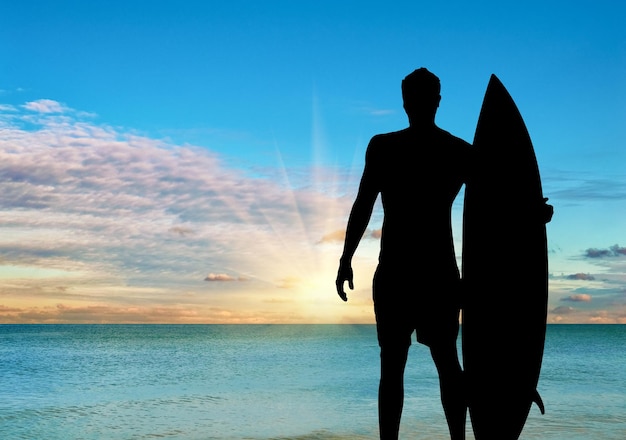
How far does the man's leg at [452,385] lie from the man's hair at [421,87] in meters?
1.68

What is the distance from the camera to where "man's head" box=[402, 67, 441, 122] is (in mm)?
4758

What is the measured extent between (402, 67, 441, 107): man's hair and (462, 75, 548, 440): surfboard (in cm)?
51

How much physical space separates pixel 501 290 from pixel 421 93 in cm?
149

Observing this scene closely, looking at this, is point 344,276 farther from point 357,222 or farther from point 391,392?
point 391,392

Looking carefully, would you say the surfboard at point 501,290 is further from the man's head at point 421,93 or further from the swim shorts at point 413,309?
the man's head at point 421,93

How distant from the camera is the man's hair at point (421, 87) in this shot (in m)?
4.76

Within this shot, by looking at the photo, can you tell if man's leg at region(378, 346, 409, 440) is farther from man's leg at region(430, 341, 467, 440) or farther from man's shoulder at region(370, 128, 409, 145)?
man's shoulder at region(370, 128, 409, 145)

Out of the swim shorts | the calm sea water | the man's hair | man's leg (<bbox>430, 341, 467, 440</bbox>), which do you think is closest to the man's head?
the man's hair

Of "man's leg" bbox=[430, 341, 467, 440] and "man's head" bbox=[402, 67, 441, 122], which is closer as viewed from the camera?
"man's leg" bbox=[430, 341, 467, 440]

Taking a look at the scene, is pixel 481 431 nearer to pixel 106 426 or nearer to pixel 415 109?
pixel 415 109

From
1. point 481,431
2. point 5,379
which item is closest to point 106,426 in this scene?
point 481,431

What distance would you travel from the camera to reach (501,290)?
15.9 feet

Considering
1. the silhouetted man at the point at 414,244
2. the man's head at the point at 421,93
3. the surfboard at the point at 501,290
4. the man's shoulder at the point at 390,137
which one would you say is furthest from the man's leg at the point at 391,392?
the man's head at the point at 421,93

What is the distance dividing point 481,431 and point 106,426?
14502mm
